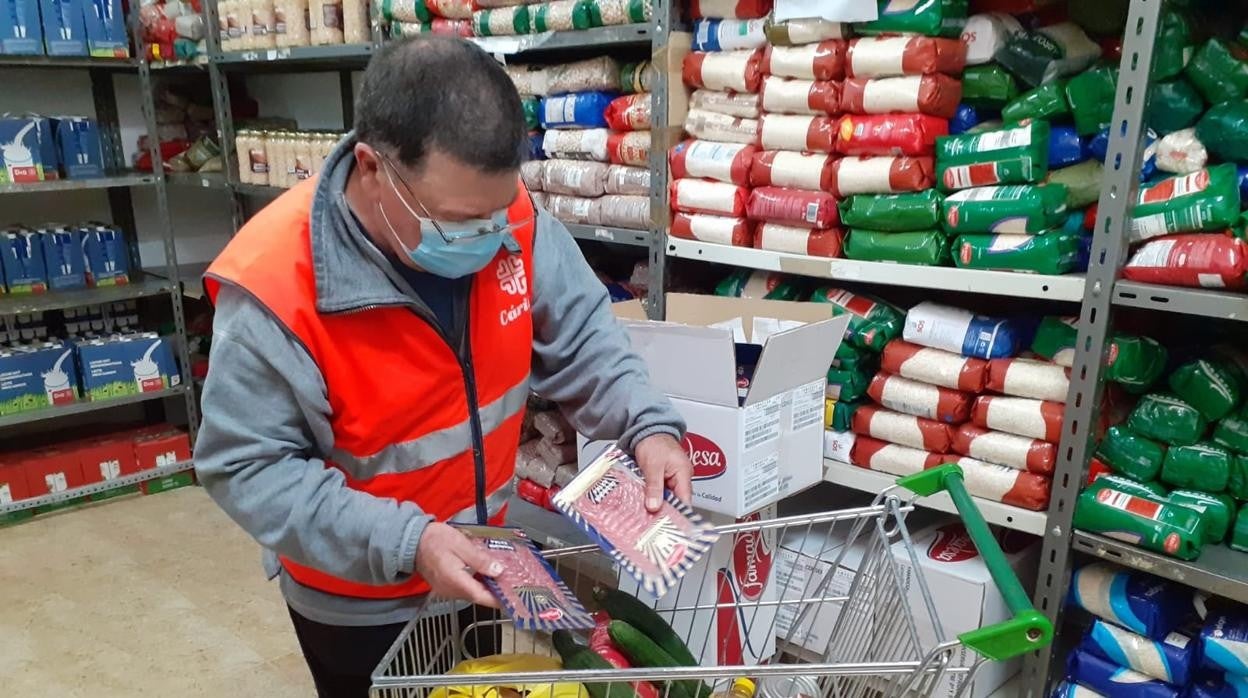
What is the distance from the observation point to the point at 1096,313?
63.7 inches

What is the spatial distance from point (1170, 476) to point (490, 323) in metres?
1.29

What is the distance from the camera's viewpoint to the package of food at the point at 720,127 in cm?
212

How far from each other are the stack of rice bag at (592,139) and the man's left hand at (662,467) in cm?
111

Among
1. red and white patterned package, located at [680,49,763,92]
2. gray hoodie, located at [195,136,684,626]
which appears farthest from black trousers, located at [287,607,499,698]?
red and white patterned package, located at [680,49,763,92]

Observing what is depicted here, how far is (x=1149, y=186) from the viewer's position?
5.29ft

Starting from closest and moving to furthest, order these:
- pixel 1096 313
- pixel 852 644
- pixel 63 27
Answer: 1. pixel 852 644
2. pixel 1096 313
3. pixel 63 27

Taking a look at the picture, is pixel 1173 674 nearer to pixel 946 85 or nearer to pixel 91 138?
pixel 946 85

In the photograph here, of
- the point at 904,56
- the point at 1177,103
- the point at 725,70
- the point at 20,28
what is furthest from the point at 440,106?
the point at 20,28

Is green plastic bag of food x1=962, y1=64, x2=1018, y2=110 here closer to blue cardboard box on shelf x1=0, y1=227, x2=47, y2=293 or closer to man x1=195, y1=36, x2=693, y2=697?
man x1=195, y1=36, x2=693, y2=697

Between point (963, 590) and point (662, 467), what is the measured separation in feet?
3.09

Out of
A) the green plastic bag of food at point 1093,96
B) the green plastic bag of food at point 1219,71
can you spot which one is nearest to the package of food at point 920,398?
the green plastic bag of food at point 1093,96

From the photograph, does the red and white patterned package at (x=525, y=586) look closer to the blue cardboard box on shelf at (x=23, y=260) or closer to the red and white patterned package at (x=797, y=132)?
the red and white patterned package at (x=797, y=132)

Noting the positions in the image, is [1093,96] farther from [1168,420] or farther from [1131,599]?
[1131,599]

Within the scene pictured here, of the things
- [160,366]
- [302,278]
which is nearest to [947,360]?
[302,278]
